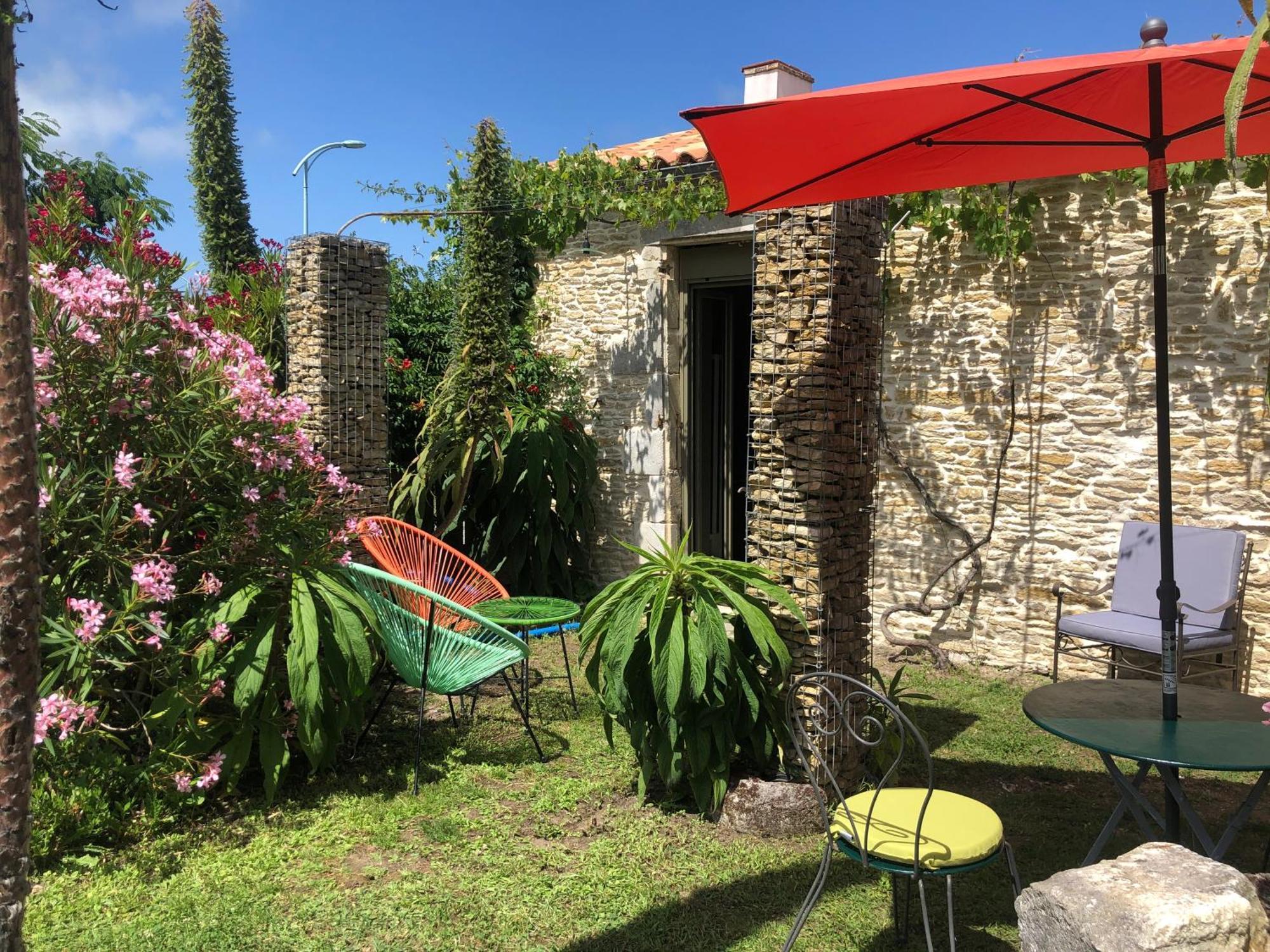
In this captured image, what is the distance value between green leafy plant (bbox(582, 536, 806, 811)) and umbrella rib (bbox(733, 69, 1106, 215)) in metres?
1.27

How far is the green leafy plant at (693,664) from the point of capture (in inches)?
139

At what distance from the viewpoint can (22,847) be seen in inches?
86.6

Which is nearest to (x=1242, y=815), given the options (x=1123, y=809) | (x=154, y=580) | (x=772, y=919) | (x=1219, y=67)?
(x=1123, y=809)

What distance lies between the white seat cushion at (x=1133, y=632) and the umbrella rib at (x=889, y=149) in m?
2.82

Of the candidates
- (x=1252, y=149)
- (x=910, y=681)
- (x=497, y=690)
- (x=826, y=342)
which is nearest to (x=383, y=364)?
(x=497, y=690)

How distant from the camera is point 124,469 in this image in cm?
353

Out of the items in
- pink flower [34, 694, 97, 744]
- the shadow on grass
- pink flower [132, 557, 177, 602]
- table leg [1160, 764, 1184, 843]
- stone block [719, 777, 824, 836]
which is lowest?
the shadow on grass

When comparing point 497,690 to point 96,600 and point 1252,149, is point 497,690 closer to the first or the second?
point 96,600

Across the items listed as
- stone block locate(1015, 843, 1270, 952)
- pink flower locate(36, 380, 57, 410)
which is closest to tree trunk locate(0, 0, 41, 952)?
pink flower locate(36, 380, 57, 410)

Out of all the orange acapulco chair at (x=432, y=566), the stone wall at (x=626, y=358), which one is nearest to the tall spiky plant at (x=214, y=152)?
the stone wall at (x=626, y=358)

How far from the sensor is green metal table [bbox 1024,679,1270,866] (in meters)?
2.49

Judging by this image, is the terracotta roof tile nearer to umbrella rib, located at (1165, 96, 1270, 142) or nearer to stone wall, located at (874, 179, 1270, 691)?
stone wall, located at (874, 179, 1270, 691)

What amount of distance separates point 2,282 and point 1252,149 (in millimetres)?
3765

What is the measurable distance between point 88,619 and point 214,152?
1032cm
